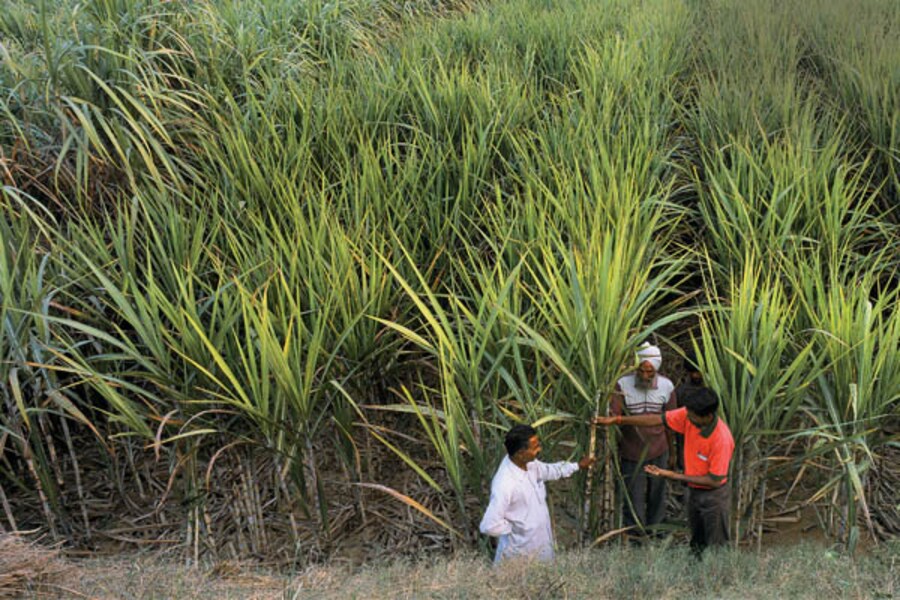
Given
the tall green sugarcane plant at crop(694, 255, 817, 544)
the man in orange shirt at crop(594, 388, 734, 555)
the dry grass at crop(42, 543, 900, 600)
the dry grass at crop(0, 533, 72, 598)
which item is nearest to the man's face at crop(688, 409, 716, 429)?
the man in orange shirt at crop(594, 388, 734, 555)

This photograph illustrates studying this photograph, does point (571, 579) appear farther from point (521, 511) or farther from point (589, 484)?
point (589, 484)

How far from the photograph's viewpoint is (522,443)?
2676 mm

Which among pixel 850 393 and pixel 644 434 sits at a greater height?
pixel 850 393

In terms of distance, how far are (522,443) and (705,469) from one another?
62cm

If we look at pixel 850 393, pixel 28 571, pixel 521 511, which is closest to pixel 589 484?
pixel 521 511

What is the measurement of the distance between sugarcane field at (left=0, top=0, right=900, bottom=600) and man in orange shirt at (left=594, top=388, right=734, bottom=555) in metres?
0.01

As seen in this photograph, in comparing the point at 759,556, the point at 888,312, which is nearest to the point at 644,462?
the point at 759,556

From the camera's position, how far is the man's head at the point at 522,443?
2666 millimetres

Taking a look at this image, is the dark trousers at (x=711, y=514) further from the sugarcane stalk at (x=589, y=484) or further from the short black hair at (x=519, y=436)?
the short black hair at (x=519, y=436)

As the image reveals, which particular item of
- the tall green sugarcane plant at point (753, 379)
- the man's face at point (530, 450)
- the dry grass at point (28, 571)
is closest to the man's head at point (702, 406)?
the tall green sugarcane plant at point (753, 379)

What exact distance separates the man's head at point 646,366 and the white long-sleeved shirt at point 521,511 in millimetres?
516

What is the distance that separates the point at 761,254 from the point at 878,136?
5.03 feet

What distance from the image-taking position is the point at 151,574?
2490 mm

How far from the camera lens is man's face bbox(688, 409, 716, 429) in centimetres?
267
